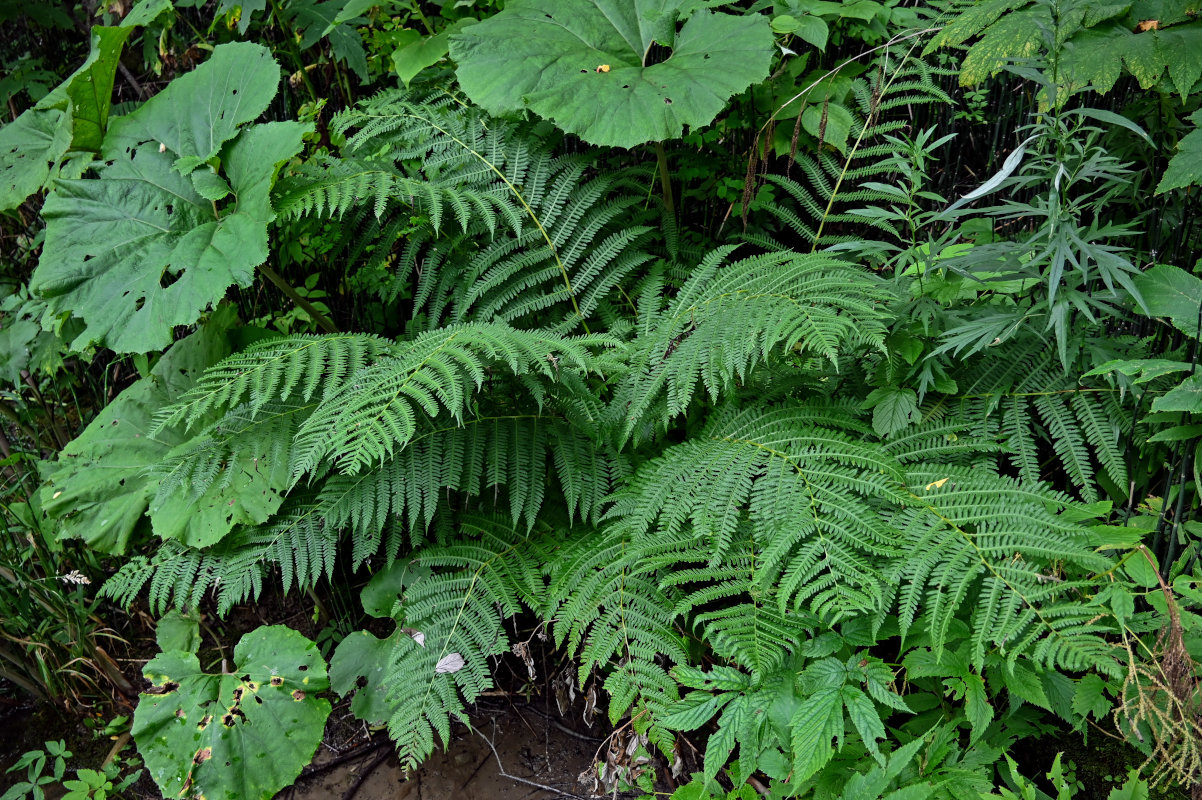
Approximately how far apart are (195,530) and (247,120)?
1090 millimetres

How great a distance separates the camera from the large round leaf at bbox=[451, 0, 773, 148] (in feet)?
6.44

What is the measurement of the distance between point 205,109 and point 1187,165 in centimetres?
237

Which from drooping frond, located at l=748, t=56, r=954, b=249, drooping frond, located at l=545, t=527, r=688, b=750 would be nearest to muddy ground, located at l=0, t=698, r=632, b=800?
drooping frond, located at l=545, t=527, r=688, b=750

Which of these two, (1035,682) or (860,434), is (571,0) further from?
(1035,682)

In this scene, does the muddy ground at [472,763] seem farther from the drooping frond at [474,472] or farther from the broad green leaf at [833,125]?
the broad green leaf at [833,125]

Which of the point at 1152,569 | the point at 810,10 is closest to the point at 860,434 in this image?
the point at 1152,569

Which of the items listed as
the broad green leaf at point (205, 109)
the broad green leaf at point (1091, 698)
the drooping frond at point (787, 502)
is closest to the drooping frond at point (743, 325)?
the drooping frond at point (787, 502)

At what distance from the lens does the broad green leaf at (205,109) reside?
7.20ft

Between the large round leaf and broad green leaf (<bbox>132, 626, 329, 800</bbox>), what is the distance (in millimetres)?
1488

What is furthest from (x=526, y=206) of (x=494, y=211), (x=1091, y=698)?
(x=1091, y=698)

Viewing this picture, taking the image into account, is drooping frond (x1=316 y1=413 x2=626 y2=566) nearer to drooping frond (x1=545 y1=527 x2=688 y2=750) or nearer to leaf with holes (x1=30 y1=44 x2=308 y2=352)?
drooping frond (x1=545 y1=527 x2=688 y2=750)

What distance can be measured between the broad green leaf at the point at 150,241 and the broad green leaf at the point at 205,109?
51 mm

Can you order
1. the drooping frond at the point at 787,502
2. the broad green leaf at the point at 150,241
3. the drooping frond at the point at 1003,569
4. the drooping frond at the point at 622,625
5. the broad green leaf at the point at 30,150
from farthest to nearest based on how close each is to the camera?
the broad green leaf at the point at 30,150 → the broad green leaf at the point at 150,241 → the drooping frond at the point at 622,625 → the drooping frond at the point at 787,502 → the drooping frond at the point at 1003,569

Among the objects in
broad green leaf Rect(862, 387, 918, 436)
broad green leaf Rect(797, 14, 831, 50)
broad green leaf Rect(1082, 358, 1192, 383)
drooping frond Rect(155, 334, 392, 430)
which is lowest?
broad green leaf Rect(862, 387, 918, 436)
